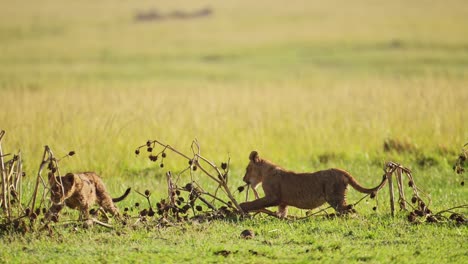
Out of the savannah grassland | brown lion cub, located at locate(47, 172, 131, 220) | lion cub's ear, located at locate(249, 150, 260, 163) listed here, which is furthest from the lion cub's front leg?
brown lion cub, located at locate(47, 172, 131, 220)

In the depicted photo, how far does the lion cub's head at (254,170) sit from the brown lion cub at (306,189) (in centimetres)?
12

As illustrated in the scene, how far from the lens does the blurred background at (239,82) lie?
38.5 feet

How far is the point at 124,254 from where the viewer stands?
236 inches

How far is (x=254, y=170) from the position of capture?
7.54 m

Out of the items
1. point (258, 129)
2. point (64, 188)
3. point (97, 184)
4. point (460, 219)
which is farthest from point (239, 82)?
point (64, 188)

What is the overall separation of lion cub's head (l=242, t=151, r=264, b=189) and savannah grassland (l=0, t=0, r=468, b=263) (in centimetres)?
33

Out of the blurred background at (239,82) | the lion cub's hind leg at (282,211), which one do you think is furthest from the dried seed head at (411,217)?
the blurred background at (239,82)

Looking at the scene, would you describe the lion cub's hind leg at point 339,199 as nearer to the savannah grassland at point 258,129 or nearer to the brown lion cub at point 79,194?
the savannah grassland at point 258,129

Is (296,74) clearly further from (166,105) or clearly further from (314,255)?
(314,255)

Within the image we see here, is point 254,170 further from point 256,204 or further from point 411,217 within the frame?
point 411,217

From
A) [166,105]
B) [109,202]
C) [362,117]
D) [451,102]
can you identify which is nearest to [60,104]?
[166,105]

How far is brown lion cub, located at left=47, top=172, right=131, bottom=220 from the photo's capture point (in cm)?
674

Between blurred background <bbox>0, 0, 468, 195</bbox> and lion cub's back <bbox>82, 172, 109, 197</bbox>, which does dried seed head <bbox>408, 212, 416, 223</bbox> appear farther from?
blurred background <bbox>0, 0, 468, 195</bbox>

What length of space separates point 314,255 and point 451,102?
916 centimetres
